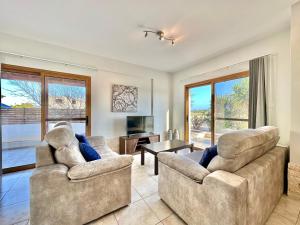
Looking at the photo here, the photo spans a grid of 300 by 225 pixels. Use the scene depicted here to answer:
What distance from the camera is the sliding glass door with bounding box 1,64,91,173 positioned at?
2.63 m

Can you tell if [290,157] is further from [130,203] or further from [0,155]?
[0,155]

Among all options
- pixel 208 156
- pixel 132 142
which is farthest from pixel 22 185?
pixel 208 156

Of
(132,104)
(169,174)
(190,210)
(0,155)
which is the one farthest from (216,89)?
(0,155)

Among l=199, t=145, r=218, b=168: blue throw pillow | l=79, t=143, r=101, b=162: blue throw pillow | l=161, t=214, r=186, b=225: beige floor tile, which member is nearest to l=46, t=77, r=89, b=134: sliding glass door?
l=79, t=143, r=101, b=162: blue throw pillow

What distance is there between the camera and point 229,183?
1.02 m

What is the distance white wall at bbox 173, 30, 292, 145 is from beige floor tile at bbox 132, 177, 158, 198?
232 centimetres

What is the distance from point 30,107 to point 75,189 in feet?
7.95

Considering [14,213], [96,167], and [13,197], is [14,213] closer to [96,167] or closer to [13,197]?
[13,197]

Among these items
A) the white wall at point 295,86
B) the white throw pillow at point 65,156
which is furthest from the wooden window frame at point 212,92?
the white throw pillow at point 65,156

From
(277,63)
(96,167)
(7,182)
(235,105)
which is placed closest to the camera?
(96,167)

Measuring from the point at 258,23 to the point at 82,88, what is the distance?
361 cm

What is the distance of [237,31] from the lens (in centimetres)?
236

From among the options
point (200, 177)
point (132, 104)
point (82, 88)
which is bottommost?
point (200, 177)

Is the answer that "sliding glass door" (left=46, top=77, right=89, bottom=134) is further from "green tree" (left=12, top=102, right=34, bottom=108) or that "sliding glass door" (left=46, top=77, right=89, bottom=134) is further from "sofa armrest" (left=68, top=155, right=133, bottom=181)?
"sofa armrest" (left=68, top=155, right=133, bottom=181)
